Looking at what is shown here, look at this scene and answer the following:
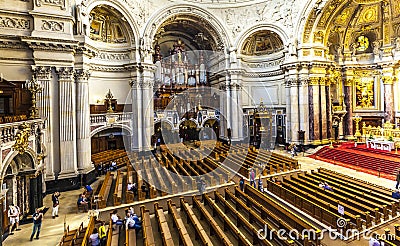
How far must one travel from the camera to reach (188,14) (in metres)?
20.7

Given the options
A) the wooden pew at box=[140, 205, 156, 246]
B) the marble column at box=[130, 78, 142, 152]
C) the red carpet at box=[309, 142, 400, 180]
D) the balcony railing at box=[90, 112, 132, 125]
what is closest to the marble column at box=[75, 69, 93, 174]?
the balcony railing at box=[90, 112, 132, 125]

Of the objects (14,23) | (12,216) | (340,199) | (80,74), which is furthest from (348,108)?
(14,23)

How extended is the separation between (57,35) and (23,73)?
2.74 metres

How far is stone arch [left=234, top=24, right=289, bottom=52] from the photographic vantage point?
20.2 m

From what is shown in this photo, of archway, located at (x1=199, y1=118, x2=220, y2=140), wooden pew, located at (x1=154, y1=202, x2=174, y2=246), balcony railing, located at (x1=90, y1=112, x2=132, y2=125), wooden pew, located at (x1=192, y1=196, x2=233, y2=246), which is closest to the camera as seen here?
wooden pew, located at (x1=192, y1=196, x2=233, y2=246)

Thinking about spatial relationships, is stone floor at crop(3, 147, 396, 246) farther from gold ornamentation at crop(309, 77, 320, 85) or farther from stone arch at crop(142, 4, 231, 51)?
stone arch at crop(142, 4, 231, 51)

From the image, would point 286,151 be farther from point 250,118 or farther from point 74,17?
point 74,17

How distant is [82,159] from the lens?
526 inches

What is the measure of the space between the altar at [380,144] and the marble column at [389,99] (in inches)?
188

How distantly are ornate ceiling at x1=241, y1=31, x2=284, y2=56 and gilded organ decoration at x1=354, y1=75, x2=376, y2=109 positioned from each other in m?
8.49

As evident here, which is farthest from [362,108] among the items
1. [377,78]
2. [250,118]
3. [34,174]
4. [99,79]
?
[34,174]

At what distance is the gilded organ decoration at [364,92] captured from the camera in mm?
21453

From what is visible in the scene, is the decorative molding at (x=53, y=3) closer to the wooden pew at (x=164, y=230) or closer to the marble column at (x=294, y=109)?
the wooden pew at (x=164, y=230)

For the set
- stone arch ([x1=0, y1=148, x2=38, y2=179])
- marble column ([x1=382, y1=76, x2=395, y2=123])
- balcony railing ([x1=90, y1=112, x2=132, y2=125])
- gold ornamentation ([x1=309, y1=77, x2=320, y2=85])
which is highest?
gold ornamentation ([x1=309, y1=77, x2=320, y2=85])
